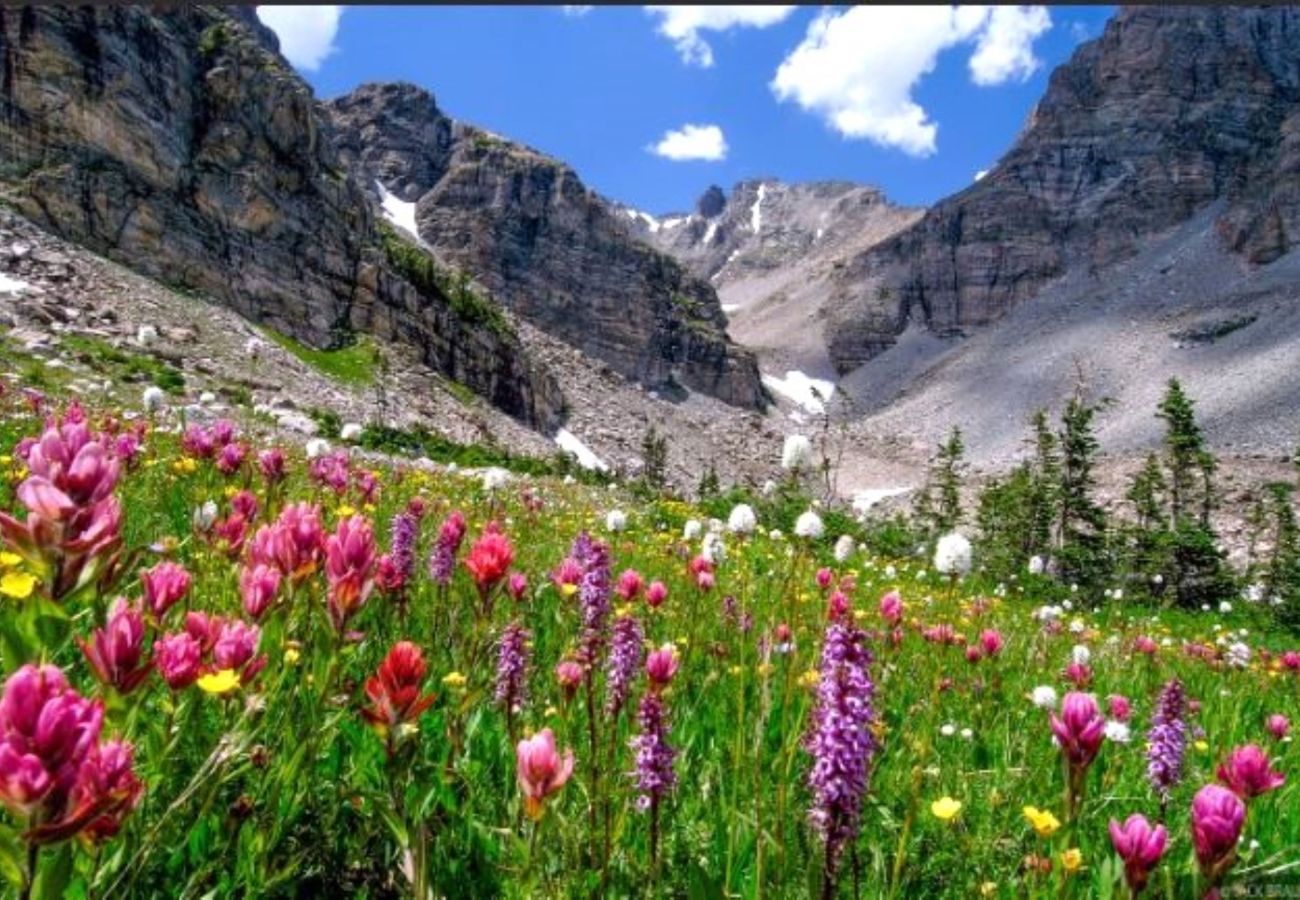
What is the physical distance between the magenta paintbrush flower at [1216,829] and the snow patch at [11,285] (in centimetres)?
3633

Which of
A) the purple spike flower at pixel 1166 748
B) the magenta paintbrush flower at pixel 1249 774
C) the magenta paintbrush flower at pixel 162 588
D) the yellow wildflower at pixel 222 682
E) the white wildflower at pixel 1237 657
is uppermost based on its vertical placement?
the magenta paintbrush flower at pixel 162 588

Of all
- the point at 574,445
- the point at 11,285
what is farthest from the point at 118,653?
the point at 574,445

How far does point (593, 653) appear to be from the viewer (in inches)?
91.7

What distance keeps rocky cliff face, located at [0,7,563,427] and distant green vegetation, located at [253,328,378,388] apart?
6.59 feet

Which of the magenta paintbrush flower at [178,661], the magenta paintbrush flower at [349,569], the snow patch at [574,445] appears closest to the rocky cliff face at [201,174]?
the snow patch at [574,445]

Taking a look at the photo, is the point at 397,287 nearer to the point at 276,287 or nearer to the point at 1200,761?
the point at 276,287

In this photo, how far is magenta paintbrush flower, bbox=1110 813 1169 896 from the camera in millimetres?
1452

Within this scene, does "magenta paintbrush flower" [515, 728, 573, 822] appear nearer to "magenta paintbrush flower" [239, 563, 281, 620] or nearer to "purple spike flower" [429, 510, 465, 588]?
"magenta paintbrush flower" [239, 563, 281, 620]

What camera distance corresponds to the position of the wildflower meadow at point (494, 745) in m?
1.45

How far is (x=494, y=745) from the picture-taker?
9.67 feet

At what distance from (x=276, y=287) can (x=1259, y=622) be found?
183 ft

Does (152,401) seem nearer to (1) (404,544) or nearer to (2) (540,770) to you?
(1) (404,544)

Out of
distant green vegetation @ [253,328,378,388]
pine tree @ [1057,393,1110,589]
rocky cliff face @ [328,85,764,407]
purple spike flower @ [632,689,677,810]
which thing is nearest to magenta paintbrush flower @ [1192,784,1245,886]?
purple spike flower @ [632,689,677,810]

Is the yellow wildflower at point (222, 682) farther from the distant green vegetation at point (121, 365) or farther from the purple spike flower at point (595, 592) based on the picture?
the distant green vegetation at point (121, 365)
